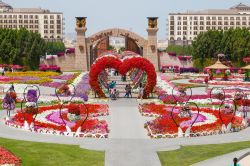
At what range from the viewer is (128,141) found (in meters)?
25.4

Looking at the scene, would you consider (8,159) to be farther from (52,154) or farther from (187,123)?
(187,123)

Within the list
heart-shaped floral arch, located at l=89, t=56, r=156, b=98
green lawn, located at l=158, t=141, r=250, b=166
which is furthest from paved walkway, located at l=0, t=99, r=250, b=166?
heart-shaped floral arch, located at l=89, t=56, r=156, b=98

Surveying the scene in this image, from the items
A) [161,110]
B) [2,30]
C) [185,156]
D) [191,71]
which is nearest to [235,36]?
[191,71]

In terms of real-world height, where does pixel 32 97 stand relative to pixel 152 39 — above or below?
below

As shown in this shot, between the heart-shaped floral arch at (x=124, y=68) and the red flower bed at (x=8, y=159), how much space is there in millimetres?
24282

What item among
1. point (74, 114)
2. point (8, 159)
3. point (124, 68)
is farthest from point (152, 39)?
point (8, 159)

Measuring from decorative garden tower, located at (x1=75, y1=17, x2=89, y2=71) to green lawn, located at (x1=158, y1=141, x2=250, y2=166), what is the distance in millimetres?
68871

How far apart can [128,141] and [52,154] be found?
4.64 metres

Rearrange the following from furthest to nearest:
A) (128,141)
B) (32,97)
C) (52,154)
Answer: (32,97) < (128,141) < (52,154)

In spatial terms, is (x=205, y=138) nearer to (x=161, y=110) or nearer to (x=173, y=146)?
(x=173, y=146)

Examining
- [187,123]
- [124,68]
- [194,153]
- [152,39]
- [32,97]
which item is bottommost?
[194,153]

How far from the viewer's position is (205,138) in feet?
86.4

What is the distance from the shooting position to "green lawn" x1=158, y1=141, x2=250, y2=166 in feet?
69.2

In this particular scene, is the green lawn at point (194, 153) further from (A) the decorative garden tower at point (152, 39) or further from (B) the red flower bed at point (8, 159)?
(A) the decorative garden tower at point (152, 39)
